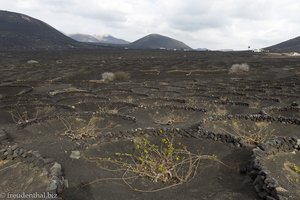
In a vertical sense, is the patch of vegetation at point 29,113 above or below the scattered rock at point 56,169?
below

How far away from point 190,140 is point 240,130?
13.6 ft

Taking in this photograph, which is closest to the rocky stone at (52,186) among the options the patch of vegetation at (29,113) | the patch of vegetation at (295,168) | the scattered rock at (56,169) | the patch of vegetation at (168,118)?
the scattered rock at (56,169)

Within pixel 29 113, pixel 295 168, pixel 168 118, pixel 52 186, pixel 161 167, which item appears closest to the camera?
pixel 52 186

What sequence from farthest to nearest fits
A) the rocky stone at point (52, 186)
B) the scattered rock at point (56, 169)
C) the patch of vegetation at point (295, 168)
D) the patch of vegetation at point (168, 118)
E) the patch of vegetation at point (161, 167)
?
the patch of vegetation at point (168, 118)
the patch of vegetation at point (295, 168)
the patch of vegetation at point (161, 167)
the scattered rock at point (56, 169)
the rocky stone at point (52, 186)

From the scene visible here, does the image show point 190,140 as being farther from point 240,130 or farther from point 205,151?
point 240,130

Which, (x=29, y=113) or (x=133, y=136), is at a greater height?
(x=133, y=136)

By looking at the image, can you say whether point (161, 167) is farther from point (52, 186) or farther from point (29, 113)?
point (29, 113)

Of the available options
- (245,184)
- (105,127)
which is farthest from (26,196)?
(105,127)

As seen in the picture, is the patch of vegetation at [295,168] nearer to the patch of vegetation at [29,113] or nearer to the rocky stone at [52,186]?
the rocky stone at [52,186]

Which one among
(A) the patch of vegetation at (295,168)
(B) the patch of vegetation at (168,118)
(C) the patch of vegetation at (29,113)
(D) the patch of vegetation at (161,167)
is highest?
(A) the patch of vegetation at (295,168)

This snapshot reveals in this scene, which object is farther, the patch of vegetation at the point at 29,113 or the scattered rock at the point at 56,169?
the patch of vegetation at the point at 29,113

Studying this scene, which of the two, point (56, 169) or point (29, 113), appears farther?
point (29, 113)

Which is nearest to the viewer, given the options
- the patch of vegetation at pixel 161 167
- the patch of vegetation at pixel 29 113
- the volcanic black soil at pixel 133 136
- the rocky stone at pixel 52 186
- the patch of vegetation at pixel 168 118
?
the rocky stone at pixel 52 186

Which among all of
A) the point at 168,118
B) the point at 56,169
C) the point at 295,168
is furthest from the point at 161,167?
the point at 168,118
